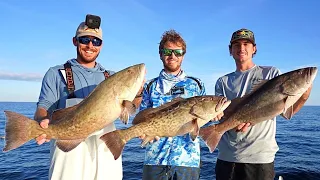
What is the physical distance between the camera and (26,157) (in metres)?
17.8

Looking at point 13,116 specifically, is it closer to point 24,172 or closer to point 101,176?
point 101,176

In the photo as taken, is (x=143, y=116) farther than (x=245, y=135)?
No

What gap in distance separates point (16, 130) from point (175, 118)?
2.47 meters

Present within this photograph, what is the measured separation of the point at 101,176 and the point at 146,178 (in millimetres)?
882

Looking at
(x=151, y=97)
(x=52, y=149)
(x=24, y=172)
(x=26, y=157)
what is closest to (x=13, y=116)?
(x=52, y=149)

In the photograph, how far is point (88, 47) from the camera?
490 centimetres

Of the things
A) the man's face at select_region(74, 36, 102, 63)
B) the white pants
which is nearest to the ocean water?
the white pants

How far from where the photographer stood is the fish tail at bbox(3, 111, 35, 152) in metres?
3.90

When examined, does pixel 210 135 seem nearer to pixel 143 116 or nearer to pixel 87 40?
pixel 143 116

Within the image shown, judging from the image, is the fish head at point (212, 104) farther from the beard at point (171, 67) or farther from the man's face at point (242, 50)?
the man's face at point (242, 50)

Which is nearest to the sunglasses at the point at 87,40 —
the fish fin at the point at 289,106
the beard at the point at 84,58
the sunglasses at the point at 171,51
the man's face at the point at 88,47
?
the man's face at the point at 88,47

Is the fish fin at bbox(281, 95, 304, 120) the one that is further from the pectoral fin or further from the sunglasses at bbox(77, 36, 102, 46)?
the sunglasses at bbox(77, 36, 102, 46)

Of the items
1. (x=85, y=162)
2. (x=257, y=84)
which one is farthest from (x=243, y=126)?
(x=85, y=162)

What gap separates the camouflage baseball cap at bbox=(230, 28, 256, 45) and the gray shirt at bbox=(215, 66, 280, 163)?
2.09ft
